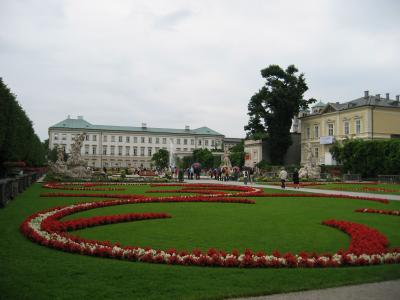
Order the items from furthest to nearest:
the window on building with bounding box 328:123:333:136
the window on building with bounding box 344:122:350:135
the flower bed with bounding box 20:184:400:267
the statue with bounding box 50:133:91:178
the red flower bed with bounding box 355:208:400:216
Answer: the window on building with bounding box 328:123:333:136
the window on building with bounding box 344:122:350:135
the statue with bounding box 50:133:91:178
the red flower bed with bounding box 355:208:400:216
the flower bed with bounding box 20:184:400:267

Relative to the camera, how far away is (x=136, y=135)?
370ft

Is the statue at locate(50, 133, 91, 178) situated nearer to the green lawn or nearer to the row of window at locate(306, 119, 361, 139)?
the green lawn

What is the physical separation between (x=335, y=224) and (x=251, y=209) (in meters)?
3.98

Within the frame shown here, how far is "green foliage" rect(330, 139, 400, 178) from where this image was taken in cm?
3928

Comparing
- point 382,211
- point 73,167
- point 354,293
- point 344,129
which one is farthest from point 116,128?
point 354,293

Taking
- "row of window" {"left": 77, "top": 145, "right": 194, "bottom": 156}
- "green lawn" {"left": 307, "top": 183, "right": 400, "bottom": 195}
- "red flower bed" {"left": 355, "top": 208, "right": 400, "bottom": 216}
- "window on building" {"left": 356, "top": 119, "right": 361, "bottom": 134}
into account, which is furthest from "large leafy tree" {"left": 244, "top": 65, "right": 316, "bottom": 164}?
"row of window" {"left": 77, "top": 145, "right": 194, "bottom": 156}

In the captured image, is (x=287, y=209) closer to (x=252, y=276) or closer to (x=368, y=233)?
(x=368, y=233)

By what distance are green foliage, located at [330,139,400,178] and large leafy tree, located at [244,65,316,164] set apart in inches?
520

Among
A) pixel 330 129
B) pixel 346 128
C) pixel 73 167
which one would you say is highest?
pixel 330 129

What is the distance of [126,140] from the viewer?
112 meters

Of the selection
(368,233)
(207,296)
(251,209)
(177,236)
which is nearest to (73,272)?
(207,296)

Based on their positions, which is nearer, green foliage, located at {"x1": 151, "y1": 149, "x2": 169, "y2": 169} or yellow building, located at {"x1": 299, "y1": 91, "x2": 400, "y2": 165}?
yellow building, located at {"x1": 299, "y1": 91, "x2": 400, "y2": 165}

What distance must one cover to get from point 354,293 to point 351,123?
182 feet

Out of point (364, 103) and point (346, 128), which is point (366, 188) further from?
point (364, 103)
